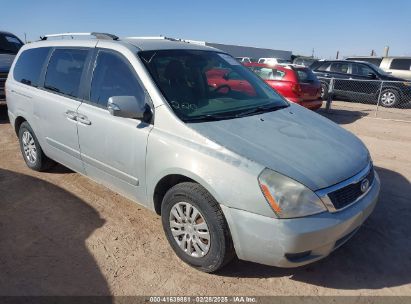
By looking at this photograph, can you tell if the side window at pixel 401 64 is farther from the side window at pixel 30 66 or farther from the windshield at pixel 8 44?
the side window at pixel 30 66

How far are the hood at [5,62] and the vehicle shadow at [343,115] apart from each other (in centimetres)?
865

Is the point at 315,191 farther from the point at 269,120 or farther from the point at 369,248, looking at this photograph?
Answer: the point at 369,248

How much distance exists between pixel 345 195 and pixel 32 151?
166 inches

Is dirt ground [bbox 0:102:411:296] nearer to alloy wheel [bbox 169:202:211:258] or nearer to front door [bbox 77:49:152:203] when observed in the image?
alloy wheel [bbox 169:202:211:258]

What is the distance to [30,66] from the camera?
479 centimetres

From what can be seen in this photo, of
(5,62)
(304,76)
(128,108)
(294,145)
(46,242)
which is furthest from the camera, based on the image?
(304,76)

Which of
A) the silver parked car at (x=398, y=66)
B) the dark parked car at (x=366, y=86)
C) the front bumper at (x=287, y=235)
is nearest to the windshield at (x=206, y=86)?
the front bumper at (x=287, y=235)

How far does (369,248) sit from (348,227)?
0.91m

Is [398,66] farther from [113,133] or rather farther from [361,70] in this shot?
[113,133]

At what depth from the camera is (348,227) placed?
2656 mm

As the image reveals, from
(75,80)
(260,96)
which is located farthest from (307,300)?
(75,80)

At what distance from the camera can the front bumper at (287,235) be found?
243 centimetres

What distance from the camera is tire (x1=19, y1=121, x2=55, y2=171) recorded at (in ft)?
15.8

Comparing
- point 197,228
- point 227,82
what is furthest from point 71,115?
point 197,228
